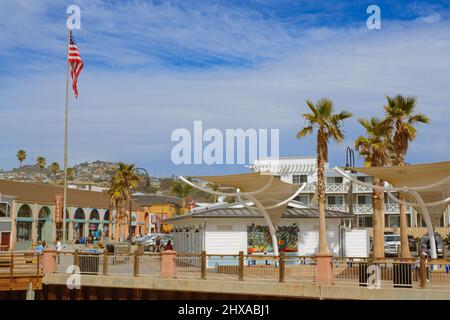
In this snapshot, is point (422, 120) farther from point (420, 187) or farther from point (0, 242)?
point (0, 242)

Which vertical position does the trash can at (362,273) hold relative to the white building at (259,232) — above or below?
below

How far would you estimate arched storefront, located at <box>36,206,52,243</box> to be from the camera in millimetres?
73000

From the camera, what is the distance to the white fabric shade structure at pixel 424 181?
86.2ft

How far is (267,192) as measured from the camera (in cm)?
3241

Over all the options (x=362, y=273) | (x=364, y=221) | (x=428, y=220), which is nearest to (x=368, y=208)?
(x=364, y=221)

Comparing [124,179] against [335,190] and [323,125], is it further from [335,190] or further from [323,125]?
[323,125]

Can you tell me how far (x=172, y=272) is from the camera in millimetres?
24094

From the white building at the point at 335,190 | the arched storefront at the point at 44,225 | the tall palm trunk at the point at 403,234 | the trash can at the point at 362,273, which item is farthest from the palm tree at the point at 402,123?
the arched storefront at the point at 44,225

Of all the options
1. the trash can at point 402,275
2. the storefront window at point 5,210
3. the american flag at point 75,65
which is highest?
the american flag at point 75,65

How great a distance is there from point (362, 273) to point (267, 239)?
43.4 ft

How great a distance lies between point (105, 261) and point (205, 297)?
4682mm

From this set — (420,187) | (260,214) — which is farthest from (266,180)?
(420,187)

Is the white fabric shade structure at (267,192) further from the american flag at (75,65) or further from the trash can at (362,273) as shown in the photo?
the american flag at (75,65)

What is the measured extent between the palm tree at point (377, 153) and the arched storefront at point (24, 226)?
40579 millimetres
